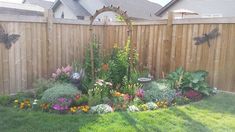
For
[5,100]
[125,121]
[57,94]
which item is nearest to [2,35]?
[5,100]

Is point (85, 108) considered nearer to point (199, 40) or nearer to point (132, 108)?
point (132, 108)

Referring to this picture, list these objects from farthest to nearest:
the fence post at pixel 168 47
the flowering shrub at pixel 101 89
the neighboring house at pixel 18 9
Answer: the neighboring house at pixel 18 9
the fence post at pixel 168 47
the flowering shrub at pixel 101 89

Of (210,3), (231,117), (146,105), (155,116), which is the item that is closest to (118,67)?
(146,105)

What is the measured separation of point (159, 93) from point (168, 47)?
1.95 m

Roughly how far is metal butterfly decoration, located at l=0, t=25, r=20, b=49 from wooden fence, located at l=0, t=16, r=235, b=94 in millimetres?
87

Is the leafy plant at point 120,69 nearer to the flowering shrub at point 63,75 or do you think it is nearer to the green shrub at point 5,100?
the flowering shrub at point 63,75

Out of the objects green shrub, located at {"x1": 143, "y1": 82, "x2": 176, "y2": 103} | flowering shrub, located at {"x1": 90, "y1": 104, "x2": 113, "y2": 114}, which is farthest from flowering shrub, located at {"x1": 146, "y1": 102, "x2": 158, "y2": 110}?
flowering shrub, located at {"x1": 90, "y1": 104, "x2": 113, "y2": 114}

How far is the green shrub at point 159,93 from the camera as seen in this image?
5645 mm

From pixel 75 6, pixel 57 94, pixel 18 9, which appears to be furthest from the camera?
pixel 75 6

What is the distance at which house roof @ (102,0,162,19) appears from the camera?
2042 cm

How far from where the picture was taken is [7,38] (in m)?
5.98

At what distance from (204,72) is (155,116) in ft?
7.90

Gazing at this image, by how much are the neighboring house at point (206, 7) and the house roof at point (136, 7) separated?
11.3 feet

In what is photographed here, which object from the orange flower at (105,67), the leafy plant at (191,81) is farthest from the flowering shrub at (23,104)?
the leafy plant at (191,81)
